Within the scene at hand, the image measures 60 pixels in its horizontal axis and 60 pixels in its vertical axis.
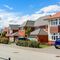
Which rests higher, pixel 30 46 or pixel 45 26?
pixel 45 26

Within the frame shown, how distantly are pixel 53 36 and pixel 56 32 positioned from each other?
1450 millimetres

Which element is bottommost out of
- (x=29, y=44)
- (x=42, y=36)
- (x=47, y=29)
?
(x=29, y=44)

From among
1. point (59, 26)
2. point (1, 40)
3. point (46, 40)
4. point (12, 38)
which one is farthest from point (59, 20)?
point (12, 38)

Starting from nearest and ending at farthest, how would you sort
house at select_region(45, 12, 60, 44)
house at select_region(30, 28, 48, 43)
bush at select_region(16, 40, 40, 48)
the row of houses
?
bush at select_region(16, 40, 40, 48), house at select_region(45, 12, 60, 44), the row of houses, house at select_region(30, 28, 48, 43)

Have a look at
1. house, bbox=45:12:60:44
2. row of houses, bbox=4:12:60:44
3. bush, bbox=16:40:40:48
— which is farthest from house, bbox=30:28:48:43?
bush, bbox=16:40:40:48

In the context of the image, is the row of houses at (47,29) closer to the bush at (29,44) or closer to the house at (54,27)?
the house at (54,27)

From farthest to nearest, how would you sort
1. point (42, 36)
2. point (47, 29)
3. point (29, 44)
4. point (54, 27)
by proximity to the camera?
1. point (47, 29)
2. point (42, 36)
3. point (54, 27)
4. point (29, 44)

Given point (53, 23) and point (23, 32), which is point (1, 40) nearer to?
point (23, 32)

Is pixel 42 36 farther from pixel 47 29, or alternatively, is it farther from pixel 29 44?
pixel 29 44

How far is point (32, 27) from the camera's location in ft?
219

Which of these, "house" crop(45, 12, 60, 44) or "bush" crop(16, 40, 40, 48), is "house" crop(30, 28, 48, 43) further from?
"bush" crop(16, 40, 40, 48)

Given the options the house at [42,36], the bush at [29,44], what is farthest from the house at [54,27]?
the bush at [29,44]

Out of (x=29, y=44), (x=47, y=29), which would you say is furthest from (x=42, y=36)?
(x=29, y=44)

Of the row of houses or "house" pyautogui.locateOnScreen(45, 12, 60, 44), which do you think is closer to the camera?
"house" pyautogui.locateOnScreen(45, 12, 60, 44)
